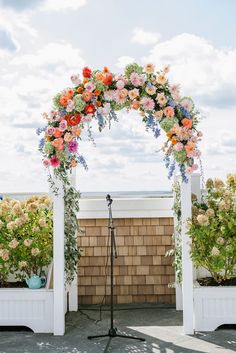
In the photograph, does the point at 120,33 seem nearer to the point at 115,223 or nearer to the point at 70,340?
the point at 115,223

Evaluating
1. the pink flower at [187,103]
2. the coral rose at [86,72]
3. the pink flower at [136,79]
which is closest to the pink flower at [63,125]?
the coral rose at [86,72]

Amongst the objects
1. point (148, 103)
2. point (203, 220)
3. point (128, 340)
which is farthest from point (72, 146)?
point (128, 340)

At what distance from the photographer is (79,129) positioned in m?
5.03

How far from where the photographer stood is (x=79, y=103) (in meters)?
4.92

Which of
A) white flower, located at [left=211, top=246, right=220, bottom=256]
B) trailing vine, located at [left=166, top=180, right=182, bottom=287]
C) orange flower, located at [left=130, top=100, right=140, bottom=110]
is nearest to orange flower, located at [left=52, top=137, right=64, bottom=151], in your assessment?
orange flower, located at [left=130, top=100, right=140, bottom=110]

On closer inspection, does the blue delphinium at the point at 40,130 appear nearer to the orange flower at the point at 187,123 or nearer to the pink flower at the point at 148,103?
the pink flower at the point at 148,103

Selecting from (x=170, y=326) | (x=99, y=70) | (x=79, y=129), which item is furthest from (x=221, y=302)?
(x=99, y=70)

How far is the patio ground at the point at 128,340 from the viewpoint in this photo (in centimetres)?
470

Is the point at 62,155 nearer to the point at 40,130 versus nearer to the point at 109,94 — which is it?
the point at 40,130

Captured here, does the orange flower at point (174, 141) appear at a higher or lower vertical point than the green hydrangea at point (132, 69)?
lower

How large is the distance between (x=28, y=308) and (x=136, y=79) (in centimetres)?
257

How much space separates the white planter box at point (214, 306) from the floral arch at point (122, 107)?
3.93ft

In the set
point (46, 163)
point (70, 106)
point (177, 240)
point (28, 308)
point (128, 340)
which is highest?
point (70, 106)

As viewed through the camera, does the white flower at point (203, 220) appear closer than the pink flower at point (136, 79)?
No
